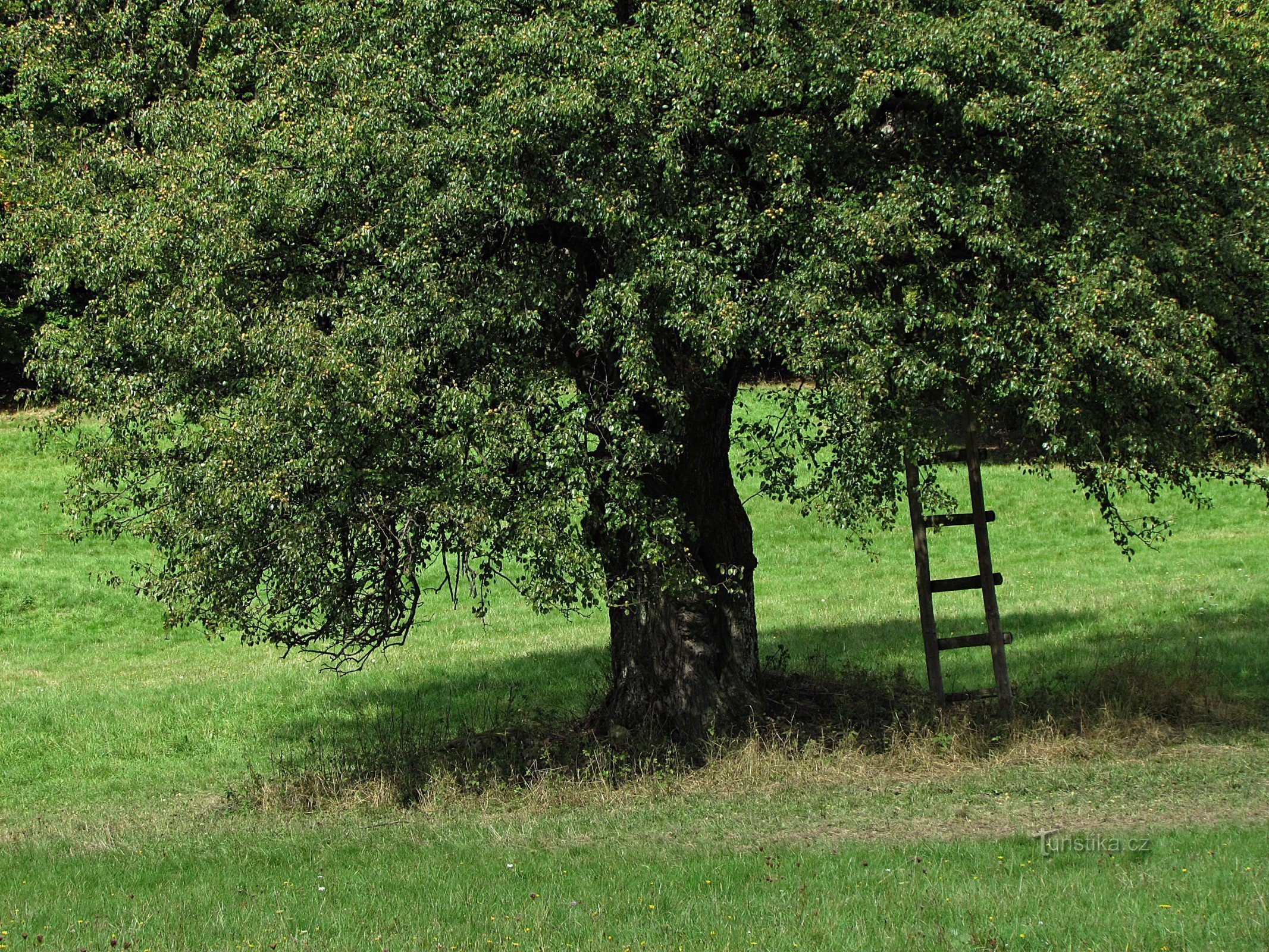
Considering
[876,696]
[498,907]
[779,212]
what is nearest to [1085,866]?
[498,907]

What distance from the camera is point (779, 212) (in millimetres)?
10500

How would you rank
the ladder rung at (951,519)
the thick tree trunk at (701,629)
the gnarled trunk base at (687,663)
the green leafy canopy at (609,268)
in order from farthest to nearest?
1. the ladder rung at (951,519)
2. the gnarled trunk base at (687,663)
3. the thick tree trunk at (701,629)
4. the green leafy canopy at (609,268)

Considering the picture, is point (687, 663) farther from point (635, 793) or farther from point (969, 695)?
point (969, 695)

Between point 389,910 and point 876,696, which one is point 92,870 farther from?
point 876,696

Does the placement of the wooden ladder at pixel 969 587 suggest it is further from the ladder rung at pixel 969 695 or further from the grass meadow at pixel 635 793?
the grass meadow at pixel 635 793

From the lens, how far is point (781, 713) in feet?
45.1

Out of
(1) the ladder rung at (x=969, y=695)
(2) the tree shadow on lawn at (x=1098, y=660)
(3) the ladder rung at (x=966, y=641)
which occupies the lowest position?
(2) the tree shadow on lawn at (x=1098, y=660)

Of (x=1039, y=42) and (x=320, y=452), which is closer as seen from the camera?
(x=320, y=452)

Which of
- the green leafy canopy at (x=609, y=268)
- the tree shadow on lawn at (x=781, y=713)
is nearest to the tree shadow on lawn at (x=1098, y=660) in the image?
the tree shadow on lawn at (x=781, y=713)

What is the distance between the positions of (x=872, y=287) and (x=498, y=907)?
6.06 meters

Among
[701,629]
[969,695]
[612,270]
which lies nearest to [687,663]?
[701,629]

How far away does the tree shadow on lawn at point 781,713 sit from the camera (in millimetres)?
12453

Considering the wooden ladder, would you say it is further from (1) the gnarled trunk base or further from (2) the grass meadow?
(1) the gnarled trunk base

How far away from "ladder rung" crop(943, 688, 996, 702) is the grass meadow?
0.27m
